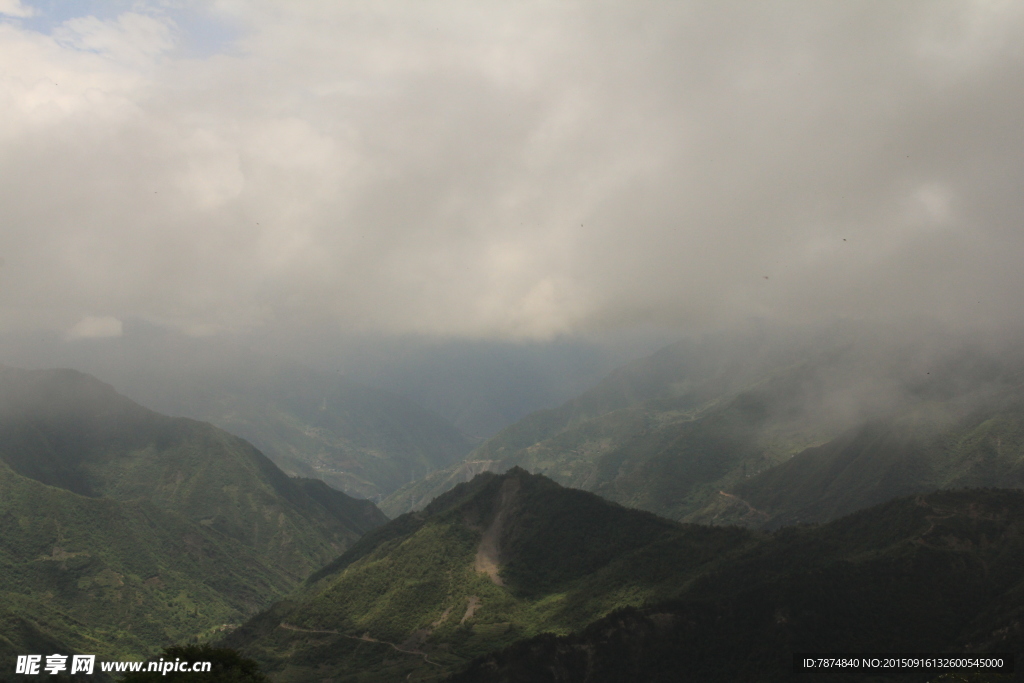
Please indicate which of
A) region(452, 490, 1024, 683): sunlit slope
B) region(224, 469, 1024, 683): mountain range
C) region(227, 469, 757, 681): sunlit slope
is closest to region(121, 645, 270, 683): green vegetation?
region(452, 490, 1024, 683): sunlit slope

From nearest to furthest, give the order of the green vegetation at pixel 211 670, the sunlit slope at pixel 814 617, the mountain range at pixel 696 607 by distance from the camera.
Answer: the green vegetation at pixel 211 670
the sunlit slope at pixel 814 617
the mountain range at pixel 696 607

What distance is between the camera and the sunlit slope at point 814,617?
408 feet

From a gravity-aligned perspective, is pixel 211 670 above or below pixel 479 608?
below

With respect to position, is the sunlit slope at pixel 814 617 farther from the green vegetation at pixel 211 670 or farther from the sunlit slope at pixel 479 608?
the green vegetation at pixel 211 670

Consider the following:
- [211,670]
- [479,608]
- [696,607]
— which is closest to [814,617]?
[696,607]

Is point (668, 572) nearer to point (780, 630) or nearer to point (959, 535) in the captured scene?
point (780, 630)

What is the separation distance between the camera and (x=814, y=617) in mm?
128750

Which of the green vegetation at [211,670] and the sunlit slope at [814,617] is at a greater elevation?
the green vegetation at [211,670]

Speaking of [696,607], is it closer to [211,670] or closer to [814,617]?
[814,617]

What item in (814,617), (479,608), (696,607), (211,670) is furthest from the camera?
(479,608)

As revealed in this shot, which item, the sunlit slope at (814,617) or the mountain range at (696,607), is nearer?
the sunlit slope at (814,617)

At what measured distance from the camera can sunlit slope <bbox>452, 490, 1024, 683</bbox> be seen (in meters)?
124

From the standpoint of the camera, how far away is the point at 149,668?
91.9m

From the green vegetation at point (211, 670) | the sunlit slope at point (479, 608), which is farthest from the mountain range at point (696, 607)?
the green vegetation at point (211, 670)
